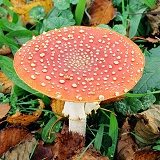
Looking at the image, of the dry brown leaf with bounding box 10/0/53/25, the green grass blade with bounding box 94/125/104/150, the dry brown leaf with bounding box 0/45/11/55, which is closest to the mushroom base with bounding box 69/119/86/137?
the green grass blade with bounding box 94/125/104/150

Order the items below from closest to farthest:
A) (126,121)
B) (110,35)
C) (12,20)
Answer: (110,35) < (126,121) < (12,20)

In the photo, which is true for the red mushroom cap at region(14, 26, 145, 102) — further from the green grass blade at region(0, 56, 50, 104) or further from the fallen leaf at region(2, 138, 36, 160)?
the fallen leaf at region(2, 138, 36, 160)

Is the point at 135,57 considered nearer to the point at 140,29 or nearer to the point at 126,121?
the point at 126,121

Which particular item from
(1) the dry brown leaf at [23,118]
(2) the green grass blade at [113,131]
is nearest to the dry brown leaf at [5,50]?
(1) the dry brown leaf at [23,118]

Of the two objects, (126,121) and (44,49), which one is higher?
(44,49)

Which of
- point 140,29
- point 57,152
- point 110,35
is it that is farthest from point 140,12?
point 57,152
